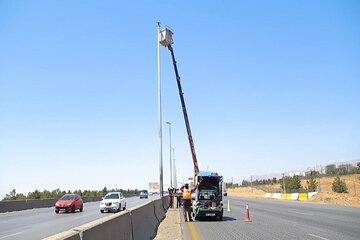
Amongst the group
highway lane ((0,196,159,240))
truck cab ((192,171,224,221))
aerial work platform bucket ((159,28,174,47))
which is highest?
aerial work platform bucket ((159,28,174,47))

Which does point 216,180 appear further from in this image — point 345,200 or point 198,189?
point 345,200

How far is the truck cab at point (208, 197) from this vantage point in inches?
965

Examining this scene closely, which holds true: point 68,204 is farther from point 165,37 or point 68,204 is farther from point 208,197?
point 165,37

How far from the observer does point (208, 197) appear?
81.9 ft

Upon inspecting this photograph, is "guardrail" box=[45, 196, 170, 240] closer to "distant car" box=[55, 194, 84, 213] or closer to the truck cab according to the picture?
the truck cab

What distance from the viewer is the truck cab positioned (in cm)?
2452

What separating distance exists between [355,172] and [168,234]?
9174 cm

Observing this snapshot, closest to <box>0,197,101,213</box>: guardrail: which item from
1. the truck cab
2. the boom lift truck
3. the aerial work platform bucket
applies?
the aerial work platform bucket

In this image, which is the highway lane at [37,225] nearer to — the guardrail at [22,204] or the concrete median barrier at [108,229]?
the concrete median barrier at [108,229]

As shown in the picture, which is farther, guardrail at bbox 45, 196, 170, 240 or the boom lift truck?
the boom lift truck

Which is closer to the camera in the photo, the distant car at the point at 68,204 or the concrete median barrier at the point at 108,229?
the concrete median barrier at the point at 108,229

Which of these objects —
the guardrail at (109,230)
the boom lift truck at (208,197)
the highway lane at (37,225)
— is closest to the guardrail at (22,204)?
the highway lane at (37,225)

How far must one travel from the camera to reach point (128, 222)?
1077 cm

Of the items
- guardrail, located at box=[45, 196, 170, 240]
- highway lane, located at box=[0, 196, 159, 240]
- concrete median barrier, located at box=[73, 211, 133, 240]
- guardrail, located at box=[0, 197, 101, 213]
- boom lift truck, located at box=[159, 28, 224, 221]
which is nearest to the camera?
guardrail, located at box=[45, 196, 170, 240]
